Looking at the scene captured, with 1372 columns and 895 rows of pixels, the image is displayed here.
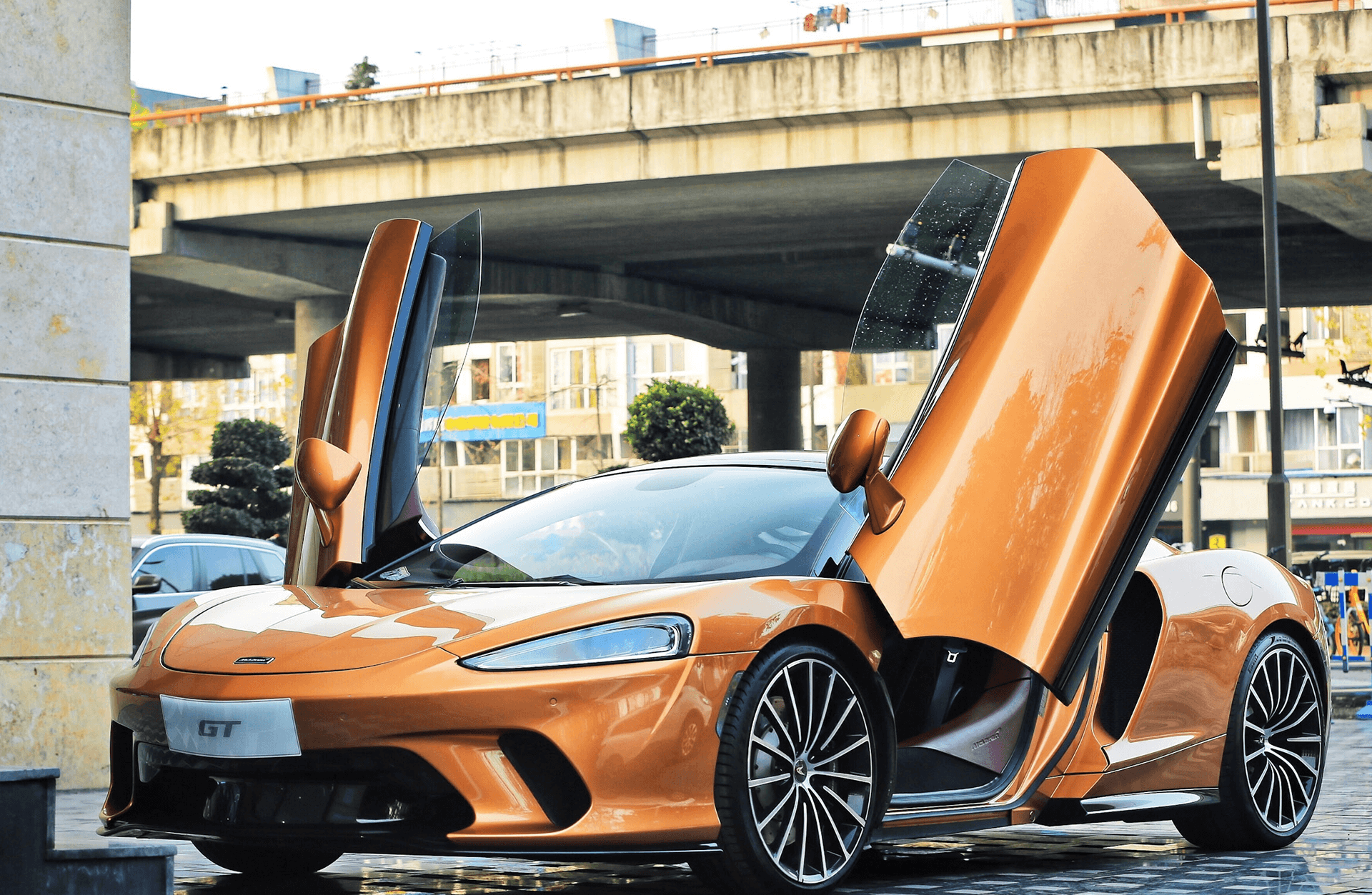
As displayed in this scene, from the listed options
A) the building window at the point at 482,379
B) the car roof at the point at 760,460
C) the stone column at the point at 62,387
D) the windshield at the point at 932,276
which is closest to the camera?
the windshield at the point at 932,276

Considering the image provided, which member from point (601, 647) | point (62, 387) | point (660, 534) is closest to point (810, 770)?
point (601, 647)

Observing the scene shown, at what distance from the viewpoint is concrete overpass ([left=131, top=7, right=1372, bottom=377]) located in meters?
20.4

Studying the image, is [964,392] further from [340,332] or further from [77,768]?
[77,768]

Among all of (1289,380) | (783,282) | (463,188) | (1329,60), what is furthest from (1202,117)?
(1289,380)

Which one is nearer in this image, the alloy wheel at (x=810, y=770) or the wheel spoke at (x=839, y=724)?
the alloy wheel at (x=810, y=770)

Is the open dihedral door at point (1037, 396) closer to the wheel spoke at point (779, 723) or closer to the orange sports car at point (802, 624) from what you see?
the orange sports car at point (802, 624)

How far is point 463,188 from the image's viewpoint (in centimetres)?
2459

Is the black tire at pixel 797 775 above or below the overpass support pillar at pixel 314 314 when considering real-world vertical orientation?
below

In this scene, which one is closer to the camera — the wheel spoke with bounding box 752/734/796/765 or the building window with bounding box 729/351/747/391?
the wheel spoke with bounding box 752/734/796/765

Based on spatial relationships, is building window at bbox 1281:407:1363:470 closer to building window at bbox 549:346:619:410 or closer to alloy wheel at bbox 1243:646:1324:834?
building window at bbox 549:346:619:410

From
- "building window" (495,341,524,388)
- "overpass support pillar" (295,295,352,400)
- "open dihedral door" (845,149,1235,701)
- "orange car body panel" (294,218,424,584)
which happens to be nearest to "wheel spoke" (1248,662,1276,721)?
"open dihedral door" (845,149,1235,701)

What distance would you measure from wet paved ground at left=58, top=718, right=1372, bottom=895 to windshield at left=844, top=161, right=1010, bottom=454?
1.28m

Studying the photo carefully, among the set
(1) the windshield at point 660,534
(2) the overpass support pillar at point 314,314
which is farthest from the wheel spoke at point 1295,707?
(2) the overpass support pillar at point 314,314

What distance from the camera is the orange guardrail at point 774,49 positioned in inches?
804
